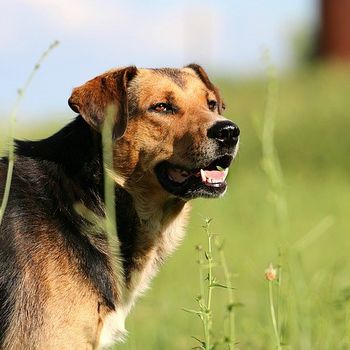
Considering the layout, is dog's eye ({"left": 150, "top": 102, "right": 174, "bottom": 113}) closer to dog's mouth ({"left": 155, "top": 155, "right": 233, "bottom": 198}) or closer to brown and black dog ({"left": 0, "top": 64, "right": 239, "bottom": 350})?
brown and black dog ({"left": 0, "top": 64, "right": 239, "bottom": 350})

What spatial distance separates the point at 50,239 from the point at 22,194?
0.99 ft

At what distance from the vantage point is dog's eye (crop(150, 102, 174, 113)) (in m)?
5.34

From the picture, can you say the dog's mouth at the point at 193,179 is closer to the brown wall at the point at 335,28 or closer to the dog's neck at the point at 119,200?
the dog's neck at the point at 119,200

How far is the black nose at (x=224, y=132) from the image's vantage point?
199 inches

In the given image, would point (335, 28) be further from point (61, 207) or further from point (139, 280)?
point (61, 207)

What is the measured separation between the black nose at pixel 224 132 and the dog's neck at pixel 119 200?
20.5 inches

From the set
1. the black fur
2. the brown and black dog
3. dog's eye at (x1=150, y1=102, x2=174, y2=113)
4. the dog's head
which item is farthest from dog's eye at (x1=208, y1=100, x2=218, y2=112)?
the black fur

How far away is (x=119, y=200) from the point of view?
5.20m

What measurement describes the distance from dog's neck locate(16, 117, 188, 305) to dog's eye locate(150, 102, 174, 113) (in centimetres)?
45

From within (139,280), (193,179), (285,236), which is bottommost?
(139,280)

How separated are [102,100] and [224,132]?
2.45 feet

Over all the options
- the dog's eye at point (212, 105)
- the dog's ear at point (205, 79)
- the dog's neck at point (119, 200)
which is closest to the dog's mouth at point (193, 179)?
the dog's neck at point (119, 200)

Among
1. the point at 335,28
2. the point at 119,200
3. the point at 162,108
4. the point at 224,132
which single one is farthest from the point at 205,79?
the point at 335,28

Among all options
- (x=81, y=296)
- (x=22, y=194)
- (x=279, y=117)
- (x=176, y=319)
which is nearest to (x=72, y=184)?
(x=22, y=194)
